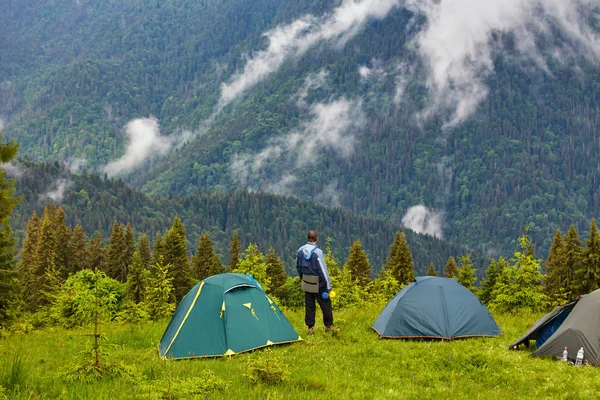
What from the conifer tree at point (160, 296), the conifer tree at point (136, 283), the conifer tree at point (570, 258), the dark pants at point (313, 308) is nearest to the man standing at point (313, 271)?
the dark pants at point (313, 308)

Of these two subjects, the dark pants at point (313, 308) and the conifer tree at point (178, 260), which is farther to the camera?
the conifer tree at point (178, 260)

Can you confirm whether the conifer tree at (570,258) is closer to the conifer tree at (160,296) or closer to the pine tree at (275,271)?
the pine tree at (275,271)

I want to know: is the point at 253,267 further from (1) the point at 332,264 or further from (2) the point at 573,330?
(2) the point at 573,330

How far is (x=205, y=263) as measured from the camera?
3174 inches

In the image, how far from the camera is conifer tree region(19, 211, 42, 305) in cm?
6675

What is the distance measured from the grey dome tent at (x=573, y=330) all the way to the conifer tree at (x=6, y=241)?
19958mm

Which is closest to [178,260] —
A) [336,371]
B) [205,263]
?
[205,263]

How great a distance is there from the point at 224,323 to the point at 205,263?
6637 centimetres

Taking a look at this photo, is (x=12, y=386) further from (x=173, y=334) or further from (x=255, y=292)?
(x=255, y=292)

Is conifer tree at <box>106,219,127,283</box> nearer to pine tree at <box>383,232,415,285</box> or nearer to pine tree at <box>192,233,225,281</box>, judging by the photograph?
pine tree at <box>192,233,225,281</box>

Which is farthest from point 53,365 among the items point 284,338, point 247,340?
point 284,338

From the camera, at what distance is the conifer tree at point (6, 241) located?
22.9 meters

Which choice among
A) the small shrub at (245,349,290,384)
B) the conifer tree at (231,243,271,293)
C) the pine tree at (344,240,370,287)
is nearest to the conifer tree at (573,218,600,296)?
the pine tree at (344,240,370,287)

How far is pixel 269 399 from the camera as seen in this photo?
9812 mm
